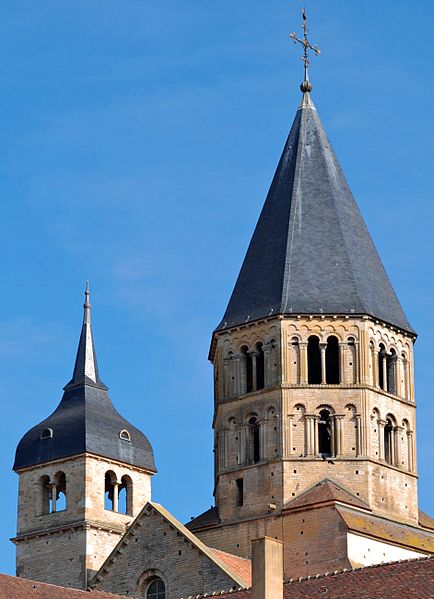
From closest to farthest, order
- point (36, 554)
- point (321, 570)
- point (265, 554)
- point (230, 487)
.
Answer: point (265, 554) → point (321, 570) → point (230, 487) → point (36, 554)

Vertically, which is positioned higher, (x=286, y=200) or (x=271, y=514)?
(x=286, y=200)

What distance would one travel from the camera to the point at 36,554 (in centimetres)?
6638

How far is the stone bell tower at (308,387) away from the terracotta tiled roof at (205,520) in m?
0.07

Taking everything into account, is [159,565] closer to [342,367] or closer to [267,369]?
[267,369]

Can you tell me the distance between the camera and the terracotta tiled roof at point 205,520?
6106cm

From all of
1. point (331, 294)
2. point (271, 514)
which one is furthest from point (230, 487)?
point (331, 294)

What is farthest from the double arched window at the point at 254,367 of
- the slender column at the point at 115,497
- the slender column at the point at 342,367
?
the slender column at the point at 115,497

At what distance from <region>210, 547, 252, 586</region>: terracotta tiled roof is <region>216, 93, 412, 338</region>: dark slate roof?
7691mm

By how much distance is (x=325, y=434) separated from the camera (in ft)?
197

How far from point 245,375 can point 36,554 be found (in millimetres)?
9785

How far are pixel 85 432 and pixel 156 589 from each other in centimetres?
1085

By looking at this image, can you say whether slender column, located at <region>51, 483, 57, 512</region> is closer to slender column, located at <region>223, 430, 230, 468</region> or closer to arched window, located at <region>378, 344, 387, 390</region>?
slender column, located at <region>223, 430, 230, 468</region>

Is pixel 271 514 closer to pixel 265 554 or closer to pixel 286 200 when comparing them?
pixel 286 200

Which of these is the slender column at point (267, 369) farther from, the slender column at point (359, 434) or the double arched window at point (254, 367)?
the slender column at point (359, 434)
